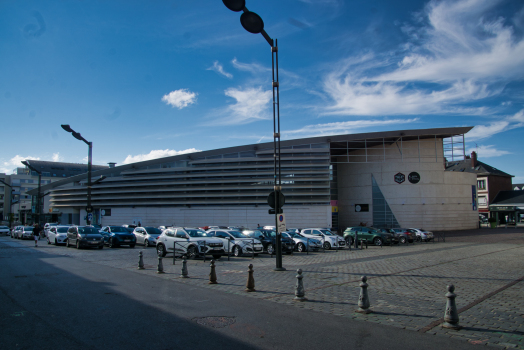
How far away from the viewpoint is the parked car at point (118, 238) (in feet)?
84.3

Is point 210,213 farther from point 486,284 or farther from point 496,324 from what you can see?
point 496,324

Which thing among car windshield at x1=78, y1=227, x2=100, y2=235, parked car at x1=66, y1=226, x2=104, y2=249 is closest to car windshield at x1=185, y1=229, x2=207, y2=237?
parked car at x1=66, y1=226, x2=104, y2=249

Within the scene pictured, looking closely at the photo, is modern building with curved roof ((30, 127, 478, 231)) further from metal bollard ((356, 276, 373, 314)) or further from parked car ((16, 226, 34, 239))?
metal bollard ((356, 276, 373, 314))

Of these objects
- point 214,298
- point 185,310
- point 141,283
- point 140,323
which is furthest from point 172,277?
point 140,323

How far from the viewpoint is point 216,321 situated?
270 inches

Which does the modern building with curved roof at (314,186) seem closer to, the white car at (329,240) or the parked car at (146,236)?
the white car at (329,240)

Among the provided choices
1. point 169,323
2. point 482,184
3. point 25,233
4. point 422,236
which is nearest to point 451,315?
point 169,323

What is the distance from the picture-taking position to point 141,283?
1101 centimetres

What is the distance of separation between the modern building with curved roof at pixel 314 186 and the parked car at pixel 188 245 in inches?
1080

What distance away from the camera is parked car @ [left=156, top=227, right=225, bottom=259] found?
59.9 ft

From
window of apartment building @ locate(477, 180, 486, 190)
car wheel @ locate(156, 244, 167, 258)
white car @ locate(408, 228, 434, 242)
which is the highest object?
window of apartment building @ locate(477, 180, 486, 190)

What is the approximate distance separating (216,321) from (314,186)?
40.4m

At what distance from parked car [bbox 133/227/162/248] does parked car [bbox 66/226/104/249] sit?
3470mm

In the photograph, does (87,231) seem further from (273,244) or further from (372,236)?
(372,236)
